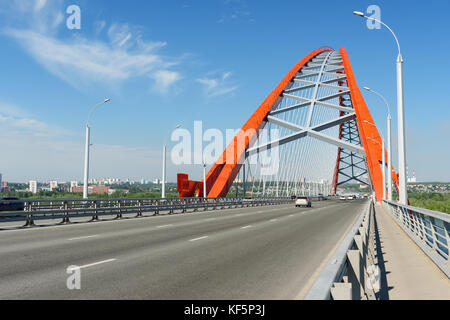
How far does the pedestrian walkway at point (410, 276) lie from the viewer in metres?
6.77

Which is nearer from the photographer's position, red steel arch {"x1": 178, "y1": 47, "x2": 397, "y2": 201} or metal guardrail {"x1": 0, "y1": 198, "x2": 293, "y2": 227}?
metal guardrail {"x1": 0, "y1": 198, "x2": 293, "y2": 227}

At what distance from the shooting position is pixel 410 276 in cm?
838

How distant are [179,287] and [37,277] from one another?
256cm

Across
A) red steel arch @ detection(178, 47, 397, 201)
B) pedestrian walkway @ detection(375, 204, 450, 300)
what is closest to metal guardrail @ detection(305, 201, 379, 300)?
pedestrian walkway @ detection(375, 204, 450, 300)

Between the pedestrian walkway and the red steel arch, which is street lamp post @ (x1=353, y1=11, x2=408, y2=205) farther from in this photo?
the red steel arch

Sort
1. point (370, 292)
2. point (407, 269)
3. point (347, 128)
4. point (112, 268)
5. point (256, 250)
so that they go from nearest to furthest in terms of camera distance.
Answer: point (370, 292), point (112, 268), point (407, 269), point (256, 250), point (347, 128)

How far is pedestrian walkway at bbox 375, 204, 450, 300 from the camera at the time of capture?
6.77 meters

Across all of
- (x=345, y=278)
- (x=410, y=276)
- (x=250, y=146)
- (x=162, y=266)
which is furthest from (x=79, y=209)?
(x=250, y=146)

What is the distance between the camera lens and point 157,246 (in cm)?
1154

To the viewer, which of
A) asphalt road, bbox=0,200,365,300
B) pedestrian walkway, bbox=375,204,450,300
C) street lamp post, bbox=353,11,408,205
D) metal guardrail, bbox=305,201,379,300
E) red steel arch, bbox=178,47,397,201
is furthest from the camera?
red steel arch, bbox=178,47,397,201

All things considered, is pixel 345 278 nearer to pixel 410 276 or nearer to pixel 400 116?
pixel 410 276
